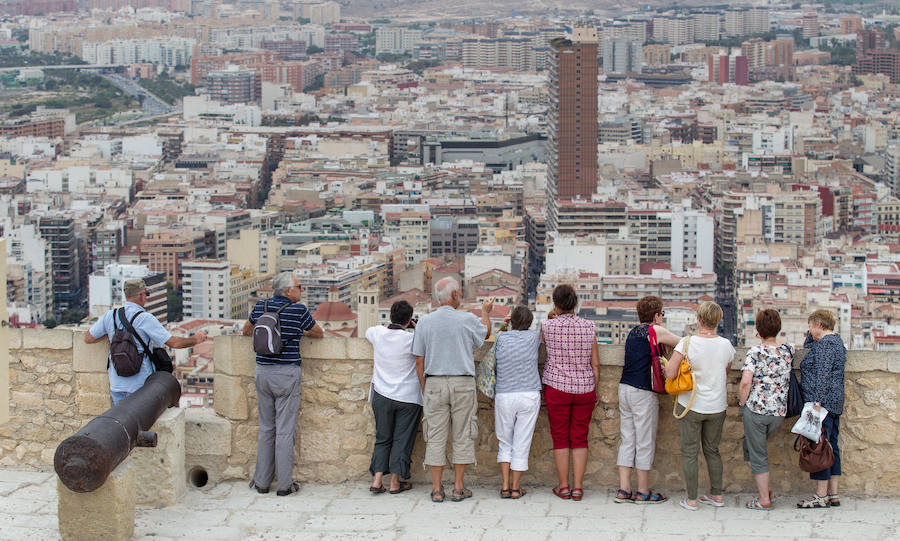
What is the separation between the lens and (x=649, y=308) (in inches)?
152

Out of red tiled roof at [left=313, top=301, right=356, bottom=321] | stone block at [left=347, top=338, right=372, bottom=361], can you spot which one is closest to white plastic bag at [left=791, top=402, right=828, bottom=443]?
stone block at [left=347, top=338, right=372, bottom=361]

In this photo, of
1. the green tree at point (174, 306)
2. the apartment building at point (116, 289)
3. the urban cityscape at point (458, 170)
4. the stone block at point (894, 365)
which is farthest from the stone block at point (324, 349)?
the green tree at point (174, 306)

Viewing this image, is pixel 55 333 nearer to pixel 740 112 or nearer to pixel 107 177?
pixel 107 177

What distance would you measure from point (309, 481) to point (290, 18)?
9598cm

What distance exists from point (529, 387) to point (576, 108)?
35.7 m

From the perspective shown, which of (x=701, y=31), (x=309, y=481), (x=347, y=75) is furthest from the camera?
(x=701, y=31)

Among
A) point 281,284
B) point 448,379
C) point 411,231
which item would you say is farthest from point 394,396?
point 411,231

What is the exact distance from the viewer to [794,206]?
1357 inches

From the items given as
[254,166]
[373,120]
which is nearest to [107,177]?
Result: [254,166]

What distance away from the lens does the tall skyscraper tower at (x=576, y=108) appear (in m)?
38.7

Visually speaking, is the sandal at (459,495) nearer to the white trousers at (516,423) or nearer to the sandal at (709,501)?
the white trousers at (516,423)

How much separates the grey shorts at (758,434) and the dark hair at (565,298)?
1.49 ft

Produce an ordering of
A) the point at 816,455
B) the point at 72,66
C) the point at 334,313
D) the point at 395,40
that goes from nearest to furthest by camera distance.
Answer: the point at 816,455 → the point at 334,313 → the point at 72,66 → the point at 395,40

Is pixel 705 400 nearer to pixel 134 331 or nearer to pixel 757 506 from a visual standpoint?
pixel 757 506
